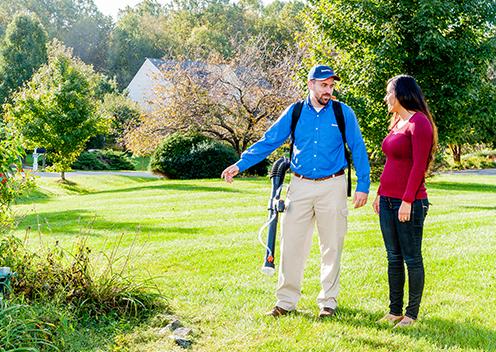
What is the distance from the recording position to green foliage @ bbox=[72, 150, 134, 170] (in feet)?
108

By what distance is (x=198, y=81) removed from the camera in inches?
1067

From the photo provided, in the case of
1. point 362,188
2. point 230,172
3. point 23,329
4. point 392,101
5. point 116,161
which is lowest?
point 23,329

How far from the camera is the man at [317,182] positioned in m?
4.95

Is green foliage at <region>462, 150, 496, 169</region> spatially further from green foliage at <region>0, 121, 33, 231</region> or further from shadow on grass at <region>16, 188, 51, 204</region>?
green foliage at <region>0, 121, 33, 231</region>

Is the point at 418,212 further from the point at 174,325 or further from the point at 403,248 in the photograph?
the point at 174,325

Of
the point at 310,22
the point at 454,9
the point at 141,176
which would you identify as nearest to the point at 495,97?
the point at 454,9

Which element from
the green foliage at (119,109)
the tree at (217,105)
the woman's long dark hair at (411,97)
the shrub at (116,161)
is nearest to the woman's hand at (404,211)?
the woman's long dark hair at (411,97)

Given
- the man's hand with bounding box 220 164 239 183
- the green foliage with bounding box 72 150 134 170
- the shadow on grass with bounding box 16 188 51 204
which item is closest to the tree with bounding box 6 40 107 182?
the shadow on grass with bounding box 16 188 51 204

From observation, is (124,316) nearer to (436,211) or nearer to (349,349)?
(349,349)

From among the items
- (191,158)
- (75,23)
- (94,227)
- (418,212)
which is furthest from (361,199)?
(75,23)

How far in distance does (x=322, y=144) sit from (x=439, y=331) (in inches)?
67.3

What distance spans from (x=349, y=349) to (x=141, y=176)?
2393 centimetres

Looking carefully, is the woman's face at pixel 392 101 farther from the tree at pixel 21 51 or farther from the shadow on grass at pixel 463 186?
the tree at pixel 21 51

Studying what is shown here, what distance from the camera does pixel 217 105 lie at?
2652cm
